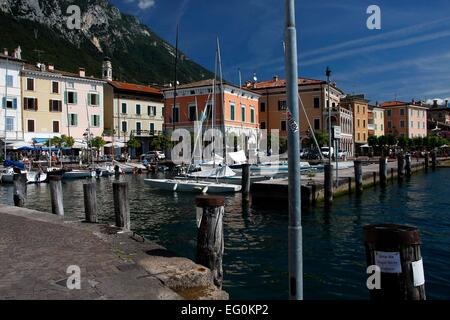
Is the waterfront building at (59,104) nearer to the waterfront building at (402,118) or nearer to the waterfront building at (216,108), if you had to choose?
the waterfront building at (216,108)

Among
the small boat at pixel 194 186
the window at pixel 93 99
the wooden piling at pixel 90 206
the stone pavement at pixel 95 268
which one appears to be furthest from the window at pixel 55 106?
the stone pavement at pixel 95 268

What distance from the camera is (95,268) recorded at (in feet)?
22.2

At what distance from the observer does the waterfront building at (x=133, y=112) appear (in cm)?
6538

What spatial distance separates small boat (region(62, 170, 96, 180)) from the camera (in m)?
40.3

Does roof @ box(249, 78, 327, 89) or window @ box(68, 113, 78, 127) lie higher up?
roof @ box(249, 78, 327, 89)

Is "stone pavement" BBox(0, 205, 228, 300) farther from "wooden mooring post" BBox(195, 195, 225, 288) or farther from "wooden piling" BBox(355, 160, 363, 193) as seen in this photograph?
"wooden piling" BBox(355, 160, 363, 193)

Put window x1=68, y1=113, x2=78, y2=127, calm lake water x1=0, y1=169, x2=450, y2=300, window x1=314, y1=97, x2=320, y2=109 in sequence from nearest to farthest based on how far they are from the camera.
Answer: calm lake water x1=0, y1=169, x2=450, y2=300 → window x1=68, y1=113, x2=78, y2=127 → window x1=314, y1=97, x2=320, y2=109

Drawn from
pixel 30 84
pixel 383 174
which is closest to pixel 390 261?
pixel 383 174

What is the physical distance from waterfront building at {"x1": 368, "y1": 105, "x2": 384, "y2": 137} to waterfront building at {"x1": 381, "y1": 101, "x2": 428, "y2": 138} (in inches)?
136

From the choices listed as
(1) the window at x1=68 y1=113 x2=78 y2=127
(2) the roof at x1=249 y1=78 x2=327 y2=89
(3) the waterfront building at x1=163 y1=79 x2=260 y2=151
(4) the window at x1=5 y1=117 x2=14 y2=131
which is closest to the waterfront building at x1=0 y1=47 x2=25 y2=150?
(4) the window at x1=5 y1=117 x2=14 y2=131

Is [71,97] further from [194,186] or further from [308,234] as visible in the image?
[308,234]

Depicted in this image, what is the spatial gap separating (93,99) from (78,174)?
23.4m

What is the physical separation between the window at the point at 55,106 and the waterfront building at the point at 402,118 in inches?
2903
